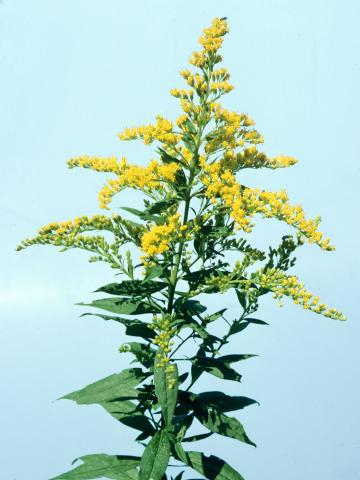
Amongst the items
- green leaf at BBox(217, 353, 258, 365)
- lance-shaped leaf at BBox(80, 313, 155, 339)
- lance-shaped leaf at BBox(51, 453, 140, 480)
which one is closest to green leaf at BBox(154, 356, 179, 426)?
lance-shaped leaf at BBox(80, 313, 155, 339)

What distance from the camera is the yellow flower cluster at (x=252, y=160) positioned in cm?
714

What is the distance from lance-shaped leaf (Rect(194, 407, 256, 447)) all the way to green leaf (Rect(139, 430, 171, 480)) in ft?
1.50

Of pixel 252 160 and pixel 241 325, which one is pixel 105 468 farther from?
pixel 252 160

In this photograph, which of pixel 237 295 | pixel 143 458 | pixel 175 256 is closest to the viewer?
pixel 143 458

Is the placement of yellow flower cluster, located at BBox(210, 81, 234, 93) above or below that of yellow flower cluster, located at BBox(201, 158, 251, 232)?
above

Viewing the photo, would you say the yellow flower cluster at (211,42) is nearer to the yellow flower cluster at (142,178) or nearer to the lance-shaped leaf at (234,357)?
the yellow flower cluster at (142,178)

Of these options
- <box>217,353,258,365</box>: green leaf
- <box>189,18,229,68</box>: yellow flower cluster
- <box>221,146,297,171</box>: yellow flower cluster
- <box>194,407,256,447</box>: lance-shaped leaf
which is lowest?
<box>194,407,256,447</box>: lance-shaped leaf

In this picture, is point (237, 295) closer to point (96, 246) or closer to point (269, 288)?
point (269, 288)

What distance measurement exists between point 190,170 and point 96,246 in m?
1.30

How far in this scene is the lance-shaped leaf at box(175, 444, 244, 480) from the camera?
706 cm

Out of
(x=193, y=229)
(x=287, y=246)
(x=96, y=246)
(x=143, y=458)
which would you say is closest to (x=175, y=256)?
(x=193, y=229)

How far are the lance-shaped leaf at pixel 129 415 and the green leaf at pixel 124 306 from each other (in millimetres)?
1172

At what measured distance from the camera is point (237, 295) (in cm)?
785

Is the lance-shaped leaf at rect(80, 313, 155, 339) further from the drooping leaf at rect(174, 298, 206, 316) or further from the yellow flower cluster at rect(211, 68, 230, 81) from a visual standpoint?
the yellow flower cluster at rect(211, 68, 230, 81)
